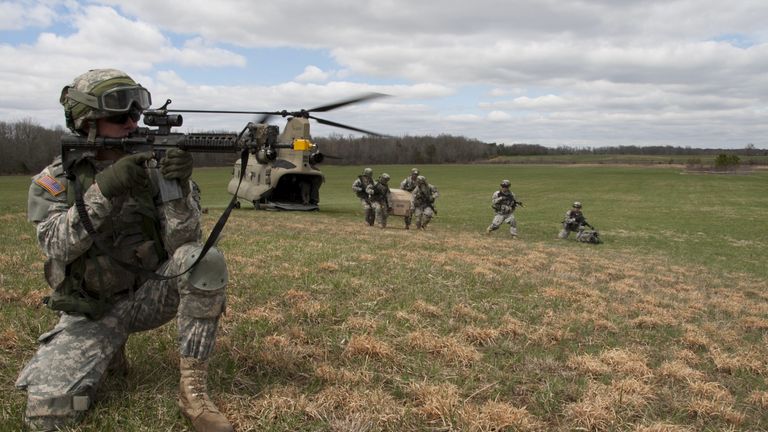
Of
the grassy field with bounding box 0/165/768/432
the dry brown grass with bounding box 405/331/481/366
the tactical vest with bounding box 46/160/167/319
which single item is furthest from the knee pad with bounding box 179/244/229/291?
the dry brown grass with bounding box 405/331/481/366

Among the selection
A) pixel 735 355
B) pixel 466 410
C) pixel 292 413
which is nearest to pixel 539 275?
pixel 735 355

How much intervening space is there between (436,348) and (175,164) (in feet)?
8.57

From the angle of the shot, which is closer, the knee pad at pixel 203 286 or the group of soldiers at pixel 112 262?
the group of soldiers at pixel 112 262

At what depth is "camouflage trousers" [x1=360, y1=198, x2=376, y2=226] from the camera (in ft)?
66.3

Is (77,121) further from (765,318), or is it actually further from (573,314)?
(765,318)

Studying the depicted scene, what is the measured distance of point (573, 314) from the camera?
637 cm

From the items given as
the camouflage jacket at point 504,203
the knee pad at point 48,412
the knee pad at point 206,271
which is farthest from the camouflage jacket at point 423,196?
the knee pad at point 48,412

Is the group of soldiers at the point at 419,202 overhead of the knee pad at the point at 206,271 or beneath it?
beneath

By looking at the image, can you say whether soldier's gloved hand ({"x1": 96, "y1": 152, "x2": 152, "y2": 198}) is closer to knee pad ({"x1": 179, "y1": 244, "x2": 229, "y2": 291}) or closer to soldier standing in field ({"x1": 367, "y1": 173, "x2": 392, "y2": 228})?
knee pad ({"x1": 179, "y1": 244, "x2": 229, "y2": 291})

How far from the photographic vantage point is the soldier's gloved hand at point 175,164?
3.44m

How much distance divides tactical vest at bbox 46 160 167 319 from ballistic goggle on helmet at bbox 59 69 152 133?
35 centimetres

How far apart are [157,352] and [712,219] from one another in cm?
3335

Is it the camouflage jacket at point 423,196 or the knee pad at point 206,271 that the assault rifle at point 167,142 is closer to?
the knee pad at point 206,271

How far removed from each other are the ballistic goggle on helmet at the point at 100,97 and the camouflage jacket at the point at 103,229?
1.08 feet
